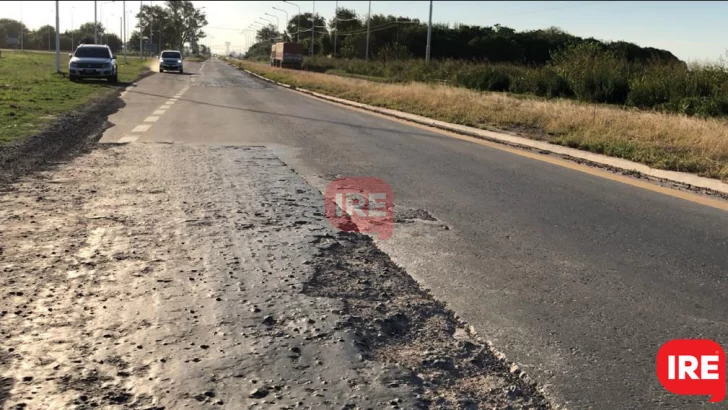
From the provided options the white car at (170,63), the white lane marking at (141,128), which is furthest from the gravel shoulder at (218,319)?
the white car at (170,63)

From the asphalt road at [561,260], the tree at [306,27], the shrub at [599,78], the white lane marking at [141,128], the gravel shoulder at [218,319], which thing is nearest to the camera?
the gravel shoulder at [218,319]

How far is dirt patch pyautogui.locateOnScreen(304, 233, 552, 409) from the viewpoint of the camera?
116 inches

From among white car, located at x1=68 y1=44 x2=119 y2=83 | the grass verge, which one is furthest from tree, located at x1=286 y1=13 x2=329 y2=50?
the grass verge

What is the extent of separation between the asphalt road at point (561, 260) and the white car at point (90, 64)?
67.9 ft

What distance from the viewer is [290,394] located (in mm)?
2848

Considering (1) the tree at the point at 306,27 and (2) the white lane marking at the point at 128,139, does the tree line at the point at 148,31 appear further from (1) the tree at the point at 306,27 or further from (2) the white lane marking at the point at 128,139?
(2) the white lane marking at the point at 128,139

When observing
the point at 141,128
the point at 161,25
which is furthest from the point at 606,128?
the point at 161,25

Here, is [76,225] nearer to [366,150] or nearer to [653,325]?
[653,325]

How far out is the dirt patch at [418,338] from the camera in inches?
116

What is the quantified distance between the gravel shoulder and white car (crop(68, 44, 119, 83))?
25.6 meters

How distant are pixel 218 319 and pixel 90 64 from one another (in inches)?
1142

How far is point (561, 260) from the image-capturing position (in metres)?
5.05

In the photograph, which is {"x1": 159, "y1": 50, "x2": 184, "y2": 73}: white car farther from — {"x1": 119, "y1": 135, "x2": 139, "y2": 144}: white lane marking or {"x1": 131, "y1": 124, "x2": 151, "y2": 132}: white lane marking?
{"x1": 119, "y1": 135, "x2": 139, "y2": 144}: white lane marking

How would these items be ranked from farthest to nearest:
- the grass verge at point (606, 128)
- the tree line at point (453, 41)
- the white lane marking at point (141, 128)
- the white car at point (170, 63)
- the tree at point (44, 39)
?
the tree at point (44, 39)
the tree line at point (453, 41)
the white car at point (170, 63)
the white lane marking at point (141, 128)
the grass verge at point (606, 128)
